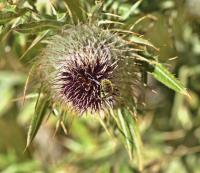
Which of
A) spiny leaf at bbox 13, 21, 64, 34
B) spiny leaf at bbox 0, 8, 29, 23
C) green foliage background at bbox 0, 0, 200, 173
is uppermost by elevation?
spiny leaf at bbox 0, 8, 29, 23

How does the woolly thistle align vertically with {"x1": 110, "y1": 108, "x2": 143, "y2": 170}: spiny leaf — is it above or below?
above

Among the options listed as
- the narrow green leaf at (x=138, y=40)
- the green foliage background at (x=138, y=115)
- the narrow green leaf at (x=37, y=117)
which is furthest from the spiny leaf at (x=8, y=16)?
the narrow green leaf at (x=138, y=40)

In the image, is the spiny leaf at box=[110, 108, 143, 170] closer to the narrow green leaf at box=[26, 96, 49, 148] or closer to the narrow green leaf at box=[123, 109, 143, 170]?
the narrow green leaf at box=[123, 109, 143, 170]

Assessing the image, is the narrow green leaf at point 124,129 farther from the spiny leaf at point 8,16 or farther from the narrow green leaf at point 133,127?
the spiny leaf at point 8,16

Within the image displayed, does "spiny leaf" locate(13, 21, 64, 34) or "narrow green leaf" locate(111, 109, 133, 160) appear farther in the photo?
"narrow green leaf" locate(111, 109, 133, 160)

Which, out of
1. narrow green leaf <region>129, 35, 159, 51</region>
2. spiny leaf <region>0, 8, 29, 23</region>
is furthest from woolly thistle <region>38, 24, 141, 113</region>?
spiny leaf <region>0, 8, 29, 23</region>

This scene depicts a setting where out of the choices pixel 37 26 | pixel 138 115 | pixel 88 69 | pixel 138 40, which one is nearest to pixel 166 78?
pixel 138 40
